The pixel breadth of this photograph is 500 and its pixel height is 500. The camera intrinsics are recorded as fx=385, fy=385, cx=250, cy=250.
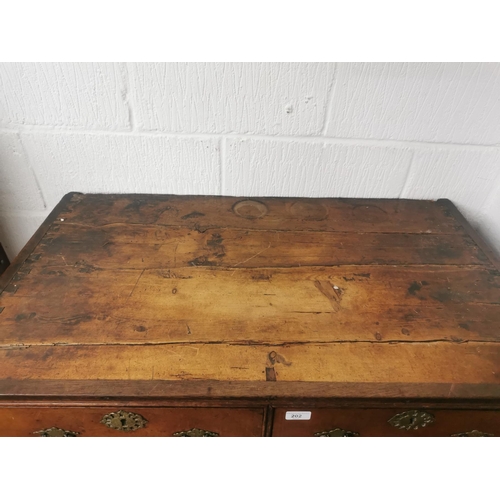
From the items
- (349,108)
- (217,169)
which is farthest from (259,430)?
(349,108)

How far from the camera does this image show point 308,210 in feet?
3.53

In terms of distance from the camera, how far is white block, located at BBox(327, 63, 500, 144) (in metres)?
0.94

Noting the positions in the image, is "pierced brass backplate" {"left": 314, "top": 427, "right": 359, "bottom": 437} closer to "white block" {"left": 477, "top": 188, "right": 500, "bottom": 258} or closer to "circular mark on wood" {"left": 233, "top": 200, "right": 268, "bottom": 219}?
"circular mark on wood" {"left": 233, "top": 200, "right": 268, "bottom": 219}

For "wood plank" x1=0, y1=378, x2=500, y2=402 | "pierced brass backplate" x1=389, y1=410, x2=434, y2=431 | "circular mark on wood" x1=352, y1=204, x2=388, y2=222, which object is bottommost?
"pierced brass backplate" x1=389, y1=410, x2=434, y2=431

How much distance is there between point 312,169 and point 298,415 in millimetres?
659

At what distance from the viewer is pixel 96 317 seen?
745 millimetres

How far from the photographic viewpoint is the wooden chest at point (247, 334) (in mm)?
654

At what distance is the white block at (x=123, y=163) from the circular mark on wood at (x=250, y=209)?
9cm

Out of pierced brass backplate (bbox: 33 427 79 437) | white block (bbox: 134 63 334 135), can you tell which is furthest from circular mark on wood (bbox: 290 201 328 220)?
pierced brass backplate (bbox: 33 427 79 437)

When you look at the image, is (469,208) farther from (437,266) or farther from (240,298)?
(240,298)

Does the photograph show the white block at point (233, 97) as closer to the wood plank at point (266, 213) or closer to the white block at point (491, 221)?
the wood plank at point (266, 213)

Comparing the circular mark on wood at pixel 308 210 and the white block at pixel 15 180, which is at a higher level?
the white block at pixel 15 180

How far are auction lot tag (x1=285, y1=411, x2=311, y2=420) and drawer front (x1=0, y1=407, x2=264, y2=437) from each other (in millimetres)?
46

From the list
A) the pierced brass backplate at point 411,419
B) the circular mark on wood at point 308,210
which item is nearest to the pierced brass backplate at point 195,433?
→ the pierced brass backplate at point 411,419
